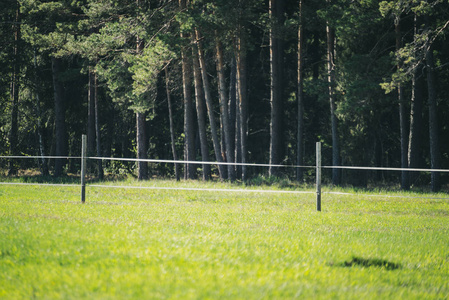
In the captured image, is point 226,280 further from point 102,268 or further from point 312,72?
point 312,72

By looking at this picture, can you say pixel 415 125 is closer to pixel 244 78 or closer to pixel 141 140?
pixel 244 78

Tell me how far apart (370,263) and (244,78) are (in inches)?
778

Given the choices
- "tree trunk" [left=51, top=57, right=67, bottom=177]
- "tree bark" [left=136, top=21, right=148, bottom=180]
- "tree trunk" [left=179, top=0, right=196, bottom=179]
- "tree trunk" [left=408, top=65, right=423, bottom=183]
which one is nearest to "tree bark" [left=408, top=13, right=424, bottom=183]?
"tree trunk" [left=408, top=65, right=423, bottom=183]

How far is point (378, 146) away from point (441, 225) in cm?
2141

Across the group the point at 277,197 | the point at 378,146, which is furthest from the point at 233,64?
the point at 277,197

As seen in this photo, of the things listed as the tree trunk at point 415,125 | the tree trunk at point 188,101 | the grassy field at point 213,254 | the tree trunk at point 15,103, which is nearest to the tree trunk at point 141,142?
the tree trunk at point 188,101

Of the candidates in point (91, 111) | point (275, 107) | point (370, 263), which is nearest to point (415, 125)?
point (275, 107)

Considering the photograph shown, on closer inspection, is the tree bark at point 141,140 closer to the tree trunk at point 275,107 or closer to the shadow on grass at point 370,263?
the tree trunk at point 275,107

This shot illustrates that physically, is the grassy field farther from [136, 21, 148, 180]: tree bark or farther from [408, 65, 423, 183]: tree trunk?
[136, 21, 148, 180]: tree bark

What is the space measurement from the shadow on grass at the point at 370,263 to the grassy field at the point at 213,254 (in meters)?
0.03

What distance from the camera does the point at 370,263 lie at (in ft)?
24.2

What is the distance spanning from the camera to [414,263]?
7648 millimetres

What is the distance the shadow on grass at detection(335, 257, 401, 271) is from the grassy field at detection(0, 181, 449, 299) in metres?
0.03

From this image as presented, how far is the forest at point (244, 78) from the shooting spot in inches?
947
